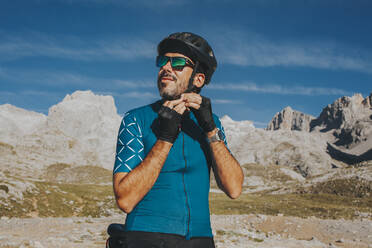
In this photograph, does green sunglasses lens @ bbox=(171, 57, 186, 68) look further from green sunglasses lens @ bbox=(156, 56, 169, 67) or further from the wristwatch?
the wristwatch

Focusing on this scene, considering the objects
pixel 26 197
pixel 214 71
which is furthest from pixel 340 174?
pixel 214 71

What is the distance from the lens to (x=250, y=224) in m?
35.2

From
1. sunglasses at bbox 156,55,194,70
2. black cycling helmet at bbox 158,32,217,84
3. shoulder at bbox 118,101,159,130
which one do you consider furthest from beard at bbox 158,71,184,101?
black cycling helmet at bbox 158,32,217,84

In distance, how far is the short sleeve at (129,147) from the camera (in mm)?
3969

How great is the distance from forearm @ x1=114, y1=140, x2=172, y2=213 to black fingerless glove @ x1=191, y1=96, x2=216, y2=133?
2.18 ft

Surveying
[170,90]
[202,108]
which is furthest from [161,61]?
[202,108]

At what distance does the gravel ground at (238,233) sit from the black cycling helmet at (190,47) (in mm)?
16062

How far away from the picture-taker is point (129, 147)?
4105 mm

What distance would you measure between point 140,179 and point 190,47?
7.43 ft

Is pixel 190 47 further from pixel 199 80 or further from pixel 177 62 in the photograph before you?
pixel 199 80

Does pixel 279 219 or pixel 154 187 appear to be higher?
pixel 154 187

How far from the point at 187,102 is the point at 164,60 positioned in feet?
3.53

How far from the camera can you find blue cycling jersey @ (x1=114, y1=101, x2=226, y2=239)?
3895mm

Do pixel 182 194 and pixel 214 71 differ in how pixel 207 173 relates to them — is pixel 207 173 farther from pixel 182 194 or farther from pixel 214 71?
pixel 214 71
